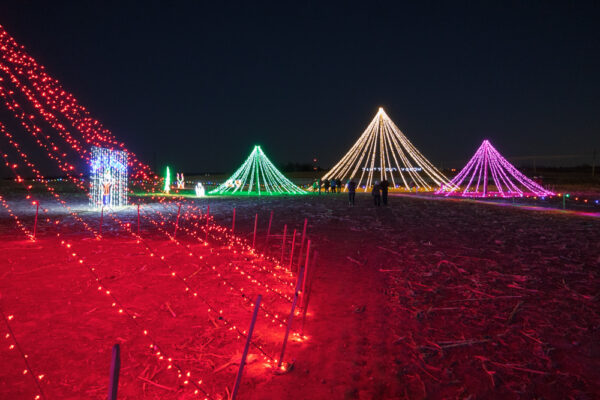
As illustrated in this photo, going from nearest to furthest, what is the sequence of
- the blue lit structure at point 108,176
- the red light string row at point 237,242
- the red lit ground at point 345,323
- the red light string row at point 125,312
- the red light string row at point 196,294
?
the red lit ground at point 345,323 → the red light string row at point 125,312 → the red light string row at point 196,294 → the red light string row at point 237,242 → the blue lit structure at point 108,176

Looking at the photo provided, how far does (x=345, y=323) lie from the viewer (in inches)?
163

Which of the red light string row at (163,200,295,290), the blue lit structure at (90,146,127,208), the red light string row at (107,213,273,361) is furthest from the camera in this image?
the blue lit structure at (90,146,127,208)

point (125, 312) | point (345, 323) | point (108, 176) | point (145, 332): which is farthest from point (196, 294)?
point (108, 176)

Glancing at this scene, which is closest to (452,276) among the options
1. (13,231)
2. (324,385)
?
(324,385)

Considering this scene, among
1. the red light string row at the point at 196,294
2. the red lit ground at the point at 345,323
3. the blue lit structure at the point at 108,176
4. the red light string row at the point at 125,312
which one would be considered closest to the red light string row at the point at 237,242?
the red lit ground at the point at 345,323

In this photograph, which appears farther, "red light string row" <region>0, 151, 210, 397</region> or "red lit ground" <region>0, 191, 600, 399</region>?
"red light string row" <region>0, 151, 210, 397</region>

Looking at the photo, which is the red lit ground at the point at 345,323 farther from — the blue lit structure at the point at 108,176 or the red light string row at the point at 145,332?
the blue lit structure at the point at 108,176

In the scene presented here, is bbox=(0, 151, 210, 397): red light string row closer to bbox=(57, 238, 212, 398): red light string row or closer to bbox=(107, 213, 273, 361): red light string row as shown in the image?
bbox=(57, 238, 212, 398): red light string row

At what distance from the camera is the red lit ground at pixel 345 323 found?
2955mm

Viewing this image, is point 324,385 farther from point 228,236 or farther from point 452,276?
point 228,236

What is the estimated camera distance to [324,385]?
2943 mm

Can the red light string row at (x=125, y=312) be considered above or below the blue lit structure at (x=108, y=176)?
below

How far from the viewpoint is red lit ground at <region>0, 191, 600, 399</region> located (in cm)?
→ 296

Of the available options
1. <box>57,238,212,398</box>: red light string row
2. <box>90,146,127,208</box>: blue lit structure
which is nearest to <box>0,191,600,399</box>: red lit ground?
<box>57,238,212,398</box>: red light string row
